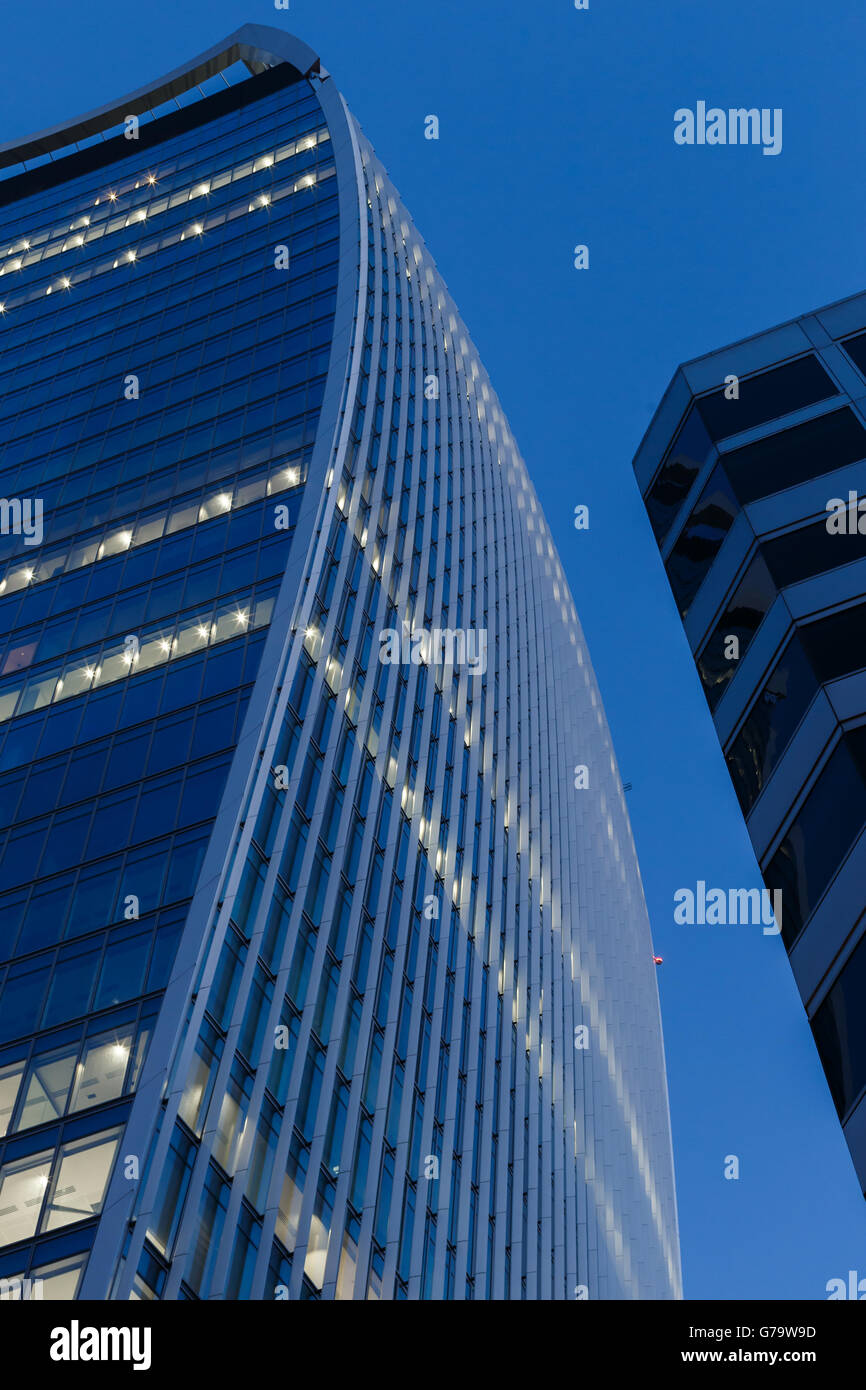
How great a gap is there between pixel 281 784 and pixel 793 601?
23.7m

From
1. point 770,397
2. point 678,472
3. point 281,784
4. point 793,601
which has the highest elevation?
point 281,784

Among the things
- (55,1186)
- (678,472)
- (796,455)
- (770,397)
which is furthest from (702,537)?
(55,1186)

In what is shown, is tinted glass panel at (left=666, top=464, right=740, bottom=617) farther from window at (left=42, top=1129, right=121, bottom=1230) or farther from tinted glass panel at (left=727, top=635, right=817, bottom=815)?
window at (left=42, top=1129, right=121, bottom=1230)

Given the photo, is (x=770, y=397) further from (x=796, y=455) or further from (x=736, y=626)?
(x=736, y=626)

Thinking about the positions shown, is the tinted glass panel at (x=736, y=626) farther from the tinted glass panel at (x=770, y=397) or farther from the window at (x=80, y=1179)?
the window at (x=80, y=1179)

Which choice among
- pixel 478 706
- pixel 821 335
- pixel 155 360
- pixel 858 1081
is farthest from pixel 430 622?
pixel 858 1081

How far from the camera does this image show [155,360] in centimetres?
6506

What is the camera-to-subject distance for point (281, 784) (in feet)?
123

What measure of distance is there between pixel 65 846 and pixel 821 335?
2703cm

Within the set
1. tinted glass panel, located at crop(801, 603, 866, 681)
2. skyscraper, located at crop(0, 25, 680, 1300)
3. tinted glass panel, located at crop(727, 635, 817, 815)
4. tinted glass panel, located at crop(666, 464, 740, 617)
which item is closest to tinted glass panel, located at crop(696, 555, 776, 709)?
tinted glass panel, located at crop(727, 635, 817, 815)

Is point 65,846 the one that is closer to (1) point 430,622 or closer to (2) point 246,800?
(2) point 246,800

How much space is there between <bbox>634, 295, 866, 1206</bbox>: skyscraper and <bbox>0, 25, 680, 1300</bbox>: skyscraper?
16886 mm

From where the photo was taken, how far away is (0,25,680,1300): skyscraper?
30172 millimetres

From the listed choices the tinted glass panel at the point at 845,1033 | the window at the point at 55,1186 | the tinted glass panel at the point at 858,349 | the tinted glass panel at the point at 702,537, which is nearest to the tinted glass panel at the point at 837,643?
the tinted glass panel at the point at 702,537
